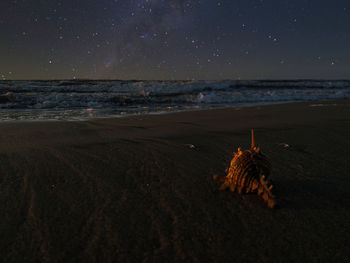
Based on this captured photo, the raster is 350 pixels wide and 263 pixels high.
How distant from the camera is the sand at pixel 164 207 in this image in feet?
3.93

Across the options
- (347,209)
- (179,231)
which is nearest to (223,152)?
(347,209)

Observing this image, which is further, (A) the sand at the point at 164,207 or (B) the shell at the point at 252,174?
(B) the shell at the point at 252,174

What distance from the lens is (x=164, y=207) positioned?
1609mm

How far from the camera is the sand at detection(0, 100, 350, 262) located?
1.20 meters

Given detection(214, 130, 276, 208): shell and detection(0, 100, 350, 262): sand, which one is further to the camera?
detection(214, 130, 276, 208): shell

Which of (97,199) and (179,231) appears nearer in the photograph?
(179,231)

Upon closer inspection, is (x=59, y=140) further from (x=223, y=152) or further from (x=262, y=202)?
(x=262, y=202)

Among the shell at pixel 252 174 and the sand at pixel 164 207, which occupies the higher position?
the shell at pixel 252 174

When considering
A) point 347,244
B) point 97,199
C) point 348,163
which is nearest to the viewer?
point 347,244

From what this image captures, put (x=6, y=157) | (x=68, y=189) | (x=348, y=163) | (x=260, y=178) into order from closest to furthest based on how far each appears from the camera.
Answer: (x=260, y=178) → (x=68, y=189) → (x=348, y=163) → (x=6, y=157)

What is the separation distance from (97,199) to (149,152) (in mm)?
1159

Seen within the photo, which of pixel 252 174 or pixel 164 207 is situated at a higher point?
pixel 252 174

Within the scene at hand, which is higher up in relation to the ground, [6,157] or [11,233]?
[6,157]

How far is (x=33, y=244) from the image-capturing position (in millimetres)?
1252
